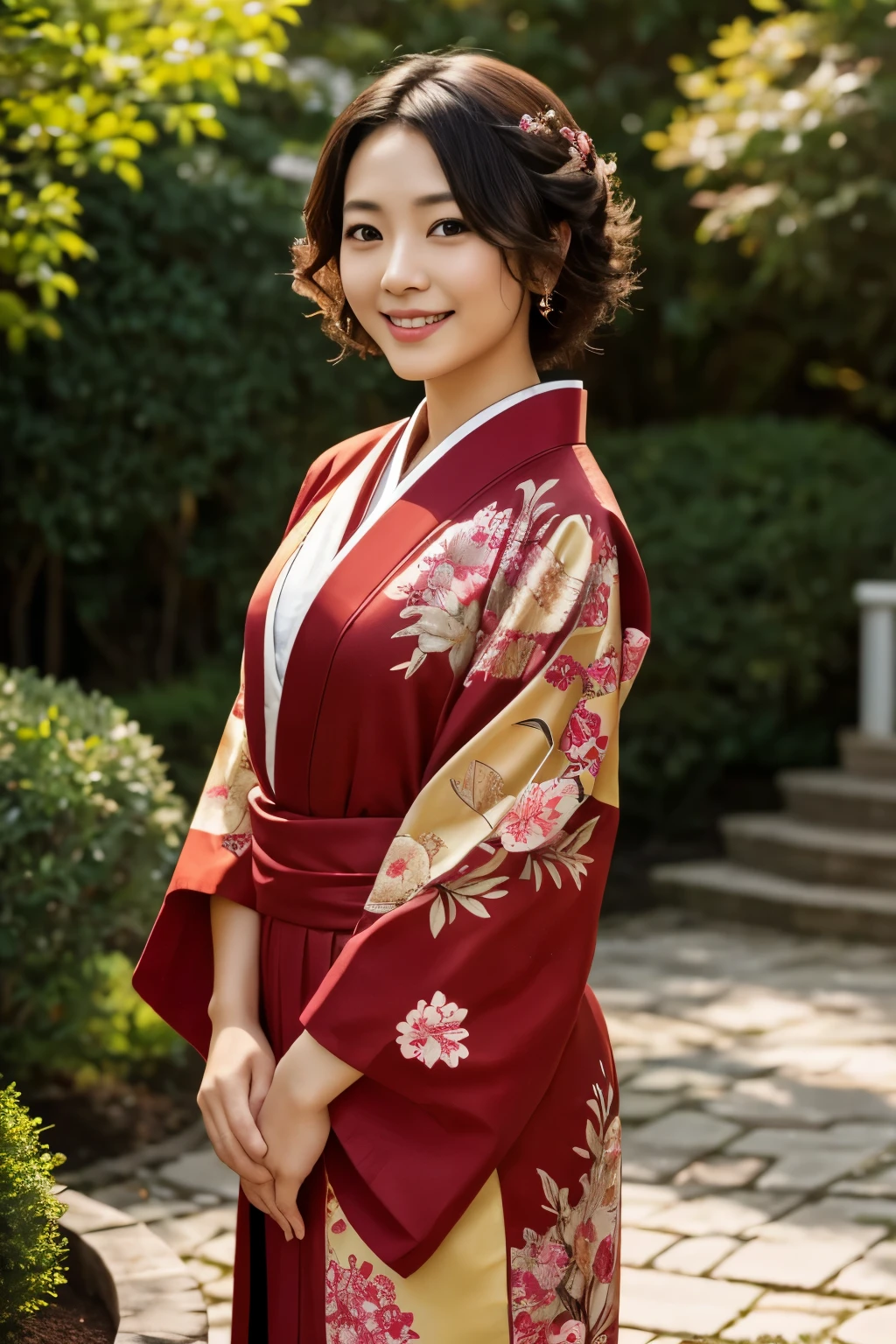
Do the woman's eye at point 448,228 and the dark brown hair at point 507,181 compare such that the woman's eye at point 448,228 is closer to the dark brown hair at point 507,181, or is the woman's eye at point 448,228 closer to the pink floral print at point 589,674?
the dark brown hair at point 507,181

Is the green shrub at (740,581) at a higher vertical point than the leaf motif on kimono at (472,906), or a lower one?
higher

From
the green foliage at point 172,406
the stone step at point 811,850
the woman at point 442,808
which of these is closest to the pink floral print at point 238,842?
the woman at point 442,808

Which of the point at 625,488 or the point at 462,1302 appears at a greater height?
the point at 625,488

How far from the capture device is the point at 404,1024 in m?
1.56

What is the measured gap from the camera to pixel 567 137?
1.76 m

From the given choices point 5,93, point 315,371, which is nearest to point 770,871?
point 315,371

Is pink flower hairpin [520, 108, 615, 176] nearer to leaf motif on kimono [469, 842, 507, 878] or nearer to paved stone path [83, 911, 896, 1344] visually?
leaf motif on kimono [469, 842, 507, 878]

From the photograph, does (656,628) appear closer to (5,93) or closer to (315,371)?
(315,371)

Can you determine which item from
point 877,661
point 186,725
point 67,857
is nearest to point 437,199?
point 67,857

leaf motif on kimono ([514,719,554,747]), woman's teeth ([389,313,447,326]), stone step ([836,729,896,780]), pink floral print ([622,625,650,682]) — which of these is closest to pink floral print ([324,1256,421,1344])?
leaf motif on kimono ([514,719,554,747])

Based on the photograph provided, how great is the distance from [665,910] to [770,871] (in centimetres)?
52

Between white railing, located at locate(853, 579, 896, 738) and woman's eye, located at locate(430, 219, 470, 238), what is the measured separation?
18.5ft

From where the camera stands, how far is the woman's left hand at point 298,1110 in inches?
62.1

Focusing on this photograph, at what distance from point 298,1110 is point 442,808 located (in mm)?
348
